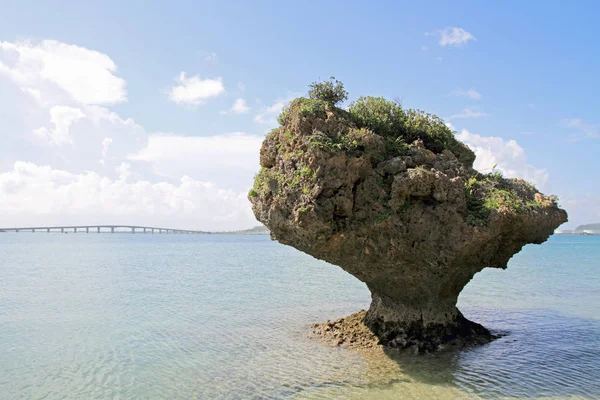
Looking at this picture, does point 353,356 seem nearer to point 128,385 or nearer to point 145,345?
point 128,385

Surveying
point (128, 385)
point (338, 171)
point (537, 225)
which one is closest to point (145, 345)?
point (128, 385)

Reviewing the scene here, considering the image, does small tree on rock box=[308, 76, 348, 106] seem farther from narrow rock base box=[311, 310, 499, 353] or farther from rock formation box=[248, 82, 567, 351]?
narrow rock base box=[311, 310, 499, 353]

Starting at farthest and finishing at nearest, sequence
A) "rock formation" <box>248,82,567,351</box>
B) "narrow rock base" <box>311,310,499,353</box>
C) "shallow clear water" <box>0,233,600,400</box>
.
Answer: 1. "narrow rock base" <box>311,310,499,353</box>
2. "rock formation" <box>248,82,567,351</box>
3. "shallow clear water" <box>0,233,600,400</box>

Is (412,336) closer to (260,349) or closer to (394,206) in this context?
(394,206)

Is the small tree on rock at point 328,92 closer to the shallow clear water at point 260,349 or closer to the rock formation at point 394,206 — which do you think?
the rock formation at point 394,206

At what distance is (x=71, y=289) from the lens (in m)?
24.5

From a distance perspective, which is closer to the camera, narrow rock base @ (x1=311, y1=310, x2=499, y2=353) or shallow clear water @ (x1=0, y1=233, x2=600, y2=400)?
shallow clear water @ (x1=0, y1=233, x2=600, y2=400)

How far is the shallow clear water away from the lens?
31.4 feet

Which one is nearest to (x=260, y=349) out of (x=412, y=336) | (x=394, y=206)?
(x=412, y=336)

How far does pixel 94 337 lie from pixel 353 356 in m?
8.41

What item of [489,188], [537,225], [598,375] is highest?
[489,188]

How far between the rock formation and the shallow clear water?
176 centimetres

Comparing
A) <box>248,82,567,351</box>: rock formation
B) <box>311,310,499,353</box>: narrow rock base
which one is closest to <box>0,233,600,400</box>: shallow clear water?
<box>311,310,499,353</box>: narrow rock base

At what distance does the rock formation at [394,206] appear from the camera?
34.5ft
